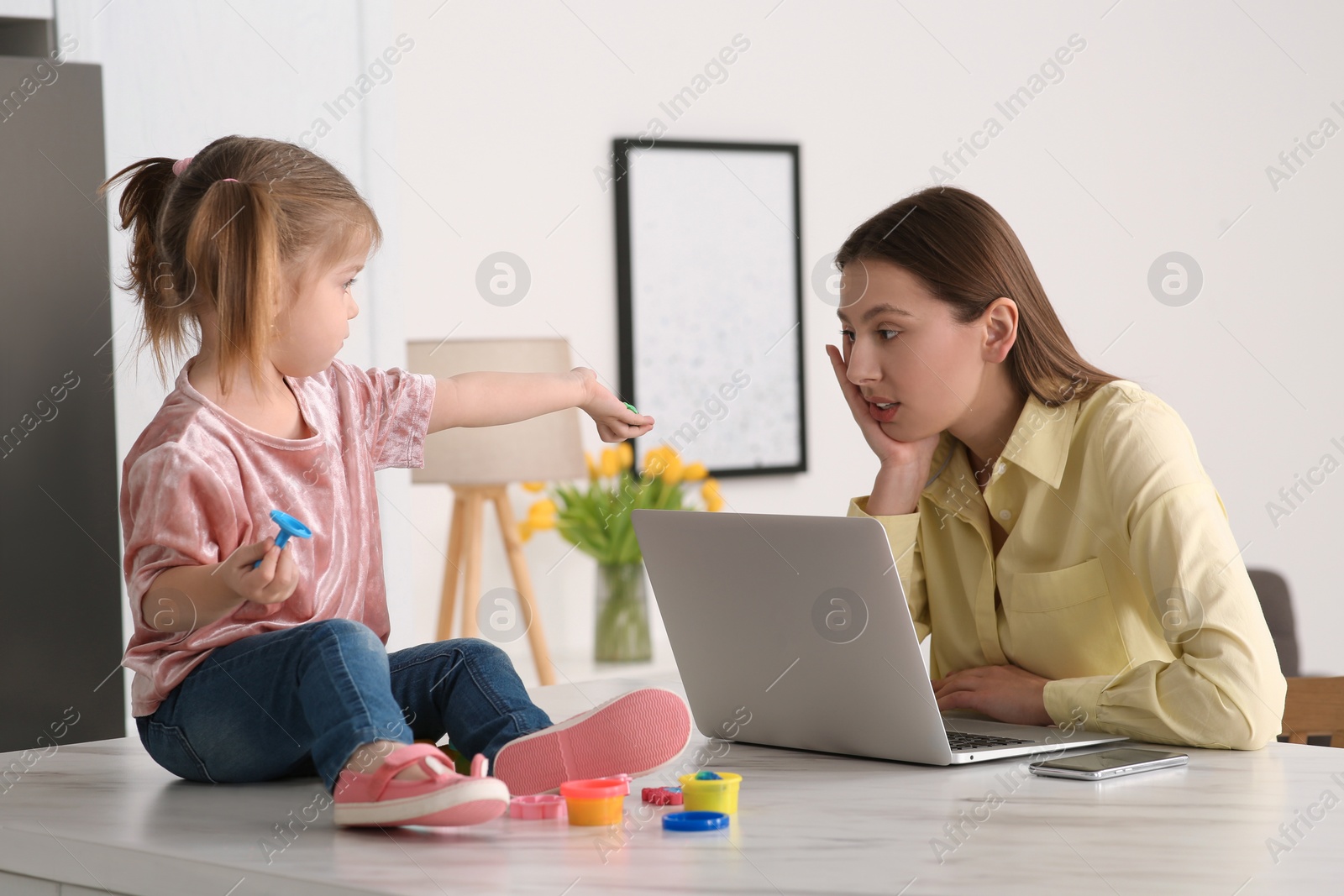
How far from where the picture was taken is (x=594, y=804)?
1017 millimetres

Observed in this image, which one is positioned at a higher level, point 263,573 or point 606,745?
point 263,573

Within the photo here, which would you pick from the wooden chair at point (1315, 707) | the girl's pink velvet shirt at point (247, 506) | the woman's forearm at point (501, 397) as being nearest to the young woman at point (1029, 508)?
the wooden chair at point (1315, 707)

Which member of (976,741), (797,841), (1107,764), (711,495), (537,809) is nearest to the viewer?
(797,841)

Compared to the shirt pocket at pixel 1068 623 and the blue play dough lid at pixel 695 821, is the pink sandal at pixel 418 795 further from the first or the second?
the shirt pocket at pixel 1068 623

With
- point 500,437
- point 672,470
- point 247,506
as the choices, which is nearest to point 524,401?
point 247,506

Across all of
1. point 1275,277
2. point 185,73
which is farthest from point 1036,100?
point 185,73

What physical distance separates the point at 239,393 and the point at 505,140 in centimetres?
248

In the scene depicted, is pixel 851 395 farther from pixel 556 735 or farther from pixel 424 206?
pixel 424 206

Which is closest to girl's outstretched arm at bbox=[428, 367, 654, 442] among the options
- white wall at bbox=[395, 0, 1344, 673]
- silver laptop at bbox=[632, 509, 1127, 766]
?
silver laptop at bbox=[632, 509, 1127, 766]

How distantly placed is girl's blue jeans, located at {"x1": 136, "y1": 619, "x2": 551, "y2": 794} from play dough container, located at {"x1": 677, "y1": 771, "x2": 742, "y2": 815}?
0.20m

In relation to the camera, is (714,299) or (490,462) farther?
(714,299)

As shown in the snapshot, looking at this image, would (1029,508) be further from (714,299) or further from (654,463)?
(714,299)

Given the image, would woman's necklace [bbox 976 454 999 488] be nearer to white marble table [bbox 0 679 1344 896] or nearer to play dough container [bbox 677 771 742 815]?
white marble table [bbox 0 679 1344 896]

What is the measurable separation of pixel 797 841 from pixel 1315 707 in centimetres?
86
